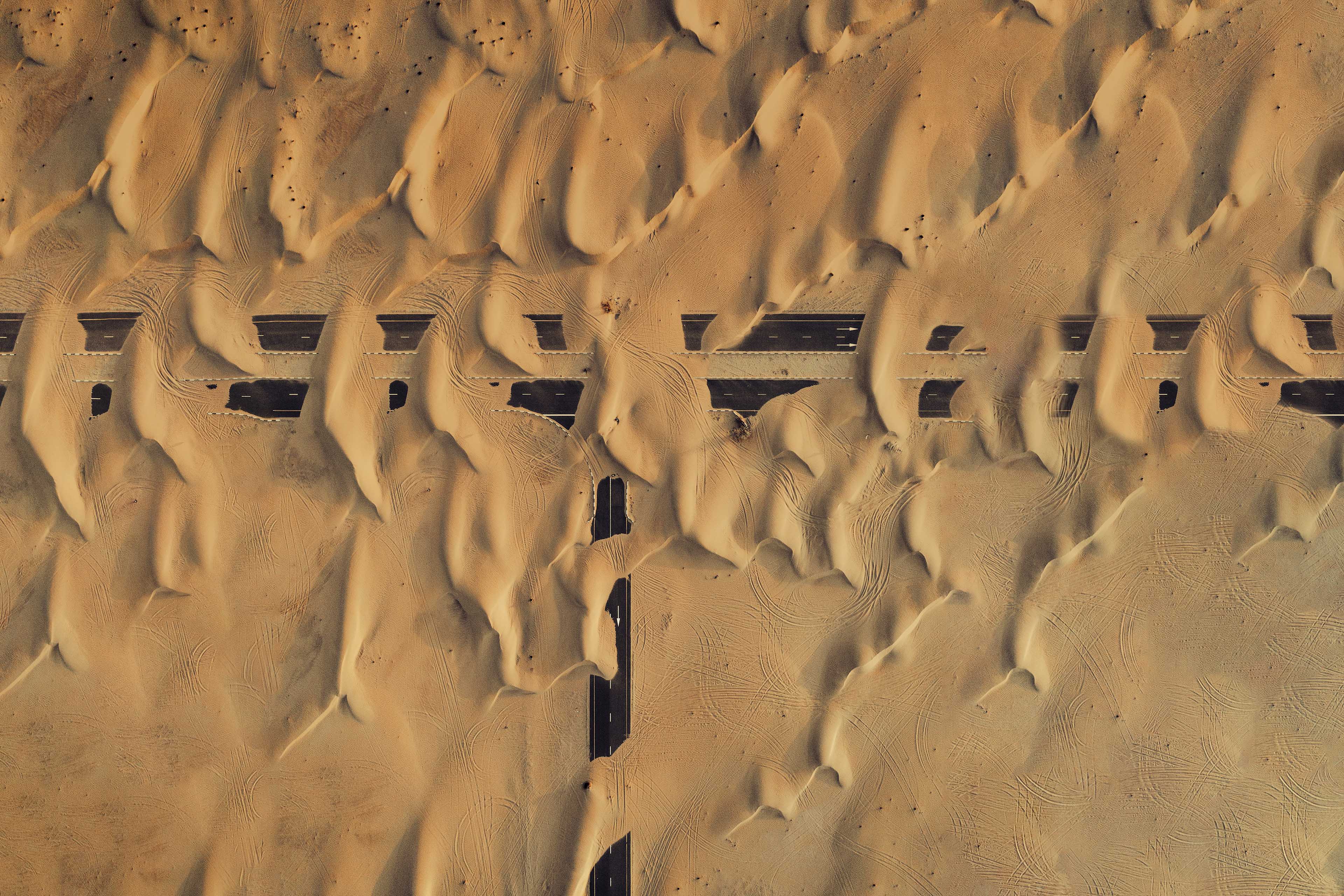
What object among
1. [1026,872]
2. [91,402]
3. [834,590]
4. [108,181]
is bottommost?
[1026,872]

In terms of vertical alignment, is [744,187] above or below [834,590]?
above

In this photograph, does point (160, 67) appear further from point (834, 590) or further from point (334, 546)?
point (834, 590)

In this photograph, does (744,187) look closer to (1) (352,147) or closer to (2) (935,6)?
(2) (935,6)

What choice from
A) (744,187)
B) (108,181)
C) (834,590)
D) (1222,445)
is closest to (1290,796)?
(1222,445)

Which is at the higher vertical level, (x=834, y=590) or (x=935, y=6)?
(x=935, y=6)

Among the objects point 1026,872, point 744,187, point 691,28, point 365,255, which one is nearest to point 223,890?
point 365,255

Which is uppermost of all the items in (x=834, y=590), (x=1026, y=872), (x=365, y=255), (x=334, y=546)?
(x=365, y=255)
